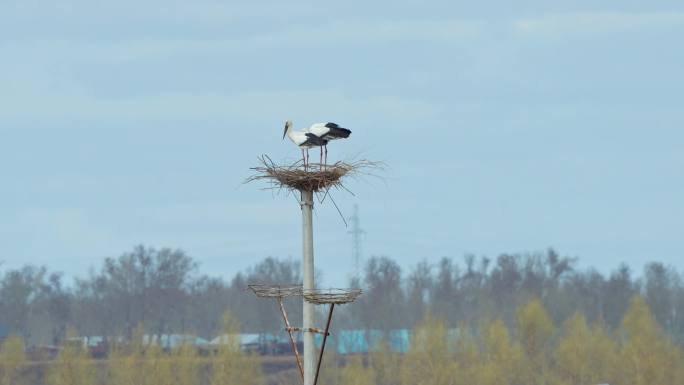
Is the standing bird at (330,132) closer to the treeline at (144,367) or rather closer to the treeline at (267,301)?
the treeline at (144,367)

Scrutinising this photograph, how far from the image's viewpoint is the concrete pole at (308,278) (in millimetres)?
15969

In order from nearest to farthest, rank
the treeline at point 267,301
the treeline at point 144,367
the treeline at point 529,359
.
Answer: the treeline at point 144,367 < the treeline at point 529,359 < the treeline at point 267,301

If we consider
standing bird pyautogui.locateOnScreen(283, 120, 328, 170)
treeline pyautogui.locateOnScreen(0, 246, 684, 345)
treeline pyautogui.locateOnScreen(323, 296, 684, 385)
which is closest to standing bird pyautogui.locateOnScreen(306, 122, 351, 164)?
standing bird pyautogui.locateOnScreen(283, 120, 328, 170)

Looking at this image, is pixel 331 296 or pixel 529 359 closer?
pixel 331 296

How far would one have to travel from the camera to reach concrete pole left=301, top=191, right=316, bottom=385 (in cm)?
1597

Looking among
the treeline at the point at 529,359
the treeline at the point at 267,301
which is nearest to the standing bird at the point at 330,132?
the treeline at the point at 529,359

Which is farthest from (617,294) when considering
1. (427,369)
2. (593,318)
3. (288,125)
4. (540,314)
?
(288,125)

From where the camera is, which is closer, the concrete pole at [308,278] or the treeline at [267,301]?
the concrete pole at [308,278]

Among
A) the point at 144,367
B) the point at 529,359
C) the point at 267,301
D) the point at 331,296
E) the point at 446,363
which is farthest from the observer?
the point at 267,301

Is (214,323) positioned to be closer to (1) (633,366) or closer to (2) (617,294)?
(2) (617,294)

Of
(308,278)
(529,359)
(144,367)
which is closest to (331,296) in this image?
(308,278)

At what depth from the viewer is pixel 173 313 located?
105m

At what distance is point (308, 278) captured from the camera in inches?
627

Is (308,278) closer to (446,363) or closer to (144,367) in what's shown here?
(144,367)
